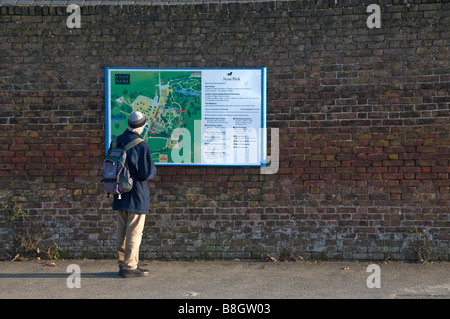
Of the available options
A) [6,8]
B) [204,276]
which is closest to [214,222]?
[204,276]

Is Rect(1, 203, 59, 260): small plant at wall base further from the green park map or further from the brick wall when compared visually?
the green park map

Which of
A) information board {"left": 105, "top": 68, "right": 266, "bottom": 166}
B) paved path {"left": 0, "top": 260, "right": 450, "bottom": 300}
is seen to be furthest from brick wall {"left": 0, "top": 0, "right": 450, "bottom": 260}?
paved path {"left": 0, "top": 260, "right": 450, "bottom": 300}

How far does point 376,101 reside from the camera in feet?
24.5

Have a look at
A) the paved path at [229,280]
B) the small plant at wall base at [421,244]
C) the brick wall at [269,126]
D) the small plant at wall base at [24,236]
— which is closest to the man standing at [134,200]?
the paved path at [229,280]

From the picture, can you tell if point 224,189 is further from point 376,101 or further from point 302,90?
point 376,101

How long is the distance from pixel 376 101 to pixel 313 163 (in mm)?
1153

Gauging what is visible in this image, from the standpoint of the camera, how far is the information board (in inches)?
298

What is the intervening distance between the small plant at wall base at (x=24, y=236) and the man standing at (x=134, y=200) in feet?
5.04

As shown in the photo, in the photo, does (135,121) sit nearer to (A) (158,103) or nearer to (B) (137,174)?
(B) (137,174)

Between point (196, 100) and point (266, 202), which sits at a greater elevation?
point (196, 100)

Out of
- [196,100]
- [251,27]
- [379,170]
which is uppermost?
[251,27]

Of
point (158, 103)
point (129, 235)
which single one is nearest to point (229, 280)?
point (129, 235)

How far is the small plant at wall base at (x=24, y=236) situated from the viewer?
771 cm

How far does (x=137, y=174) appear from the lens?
656 cm
